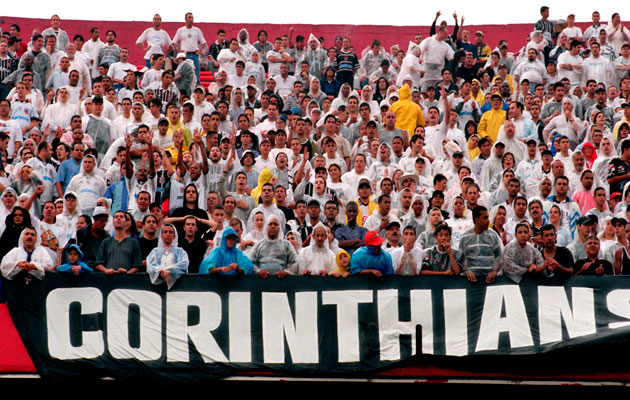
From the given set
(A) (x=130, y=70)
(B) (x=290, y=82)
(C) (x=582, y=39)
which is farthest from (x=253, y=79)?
(C) (x=582, y=39)

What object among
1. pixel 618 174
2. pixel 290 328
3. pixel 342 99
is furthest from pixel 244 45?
pixel 290 328

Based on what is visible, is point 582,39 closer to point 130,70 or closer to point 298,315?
point 130,70

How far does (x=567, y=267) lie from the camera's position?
11.4m

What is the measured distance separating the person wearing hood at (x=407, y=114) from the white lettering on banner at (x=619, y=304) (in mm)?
8242

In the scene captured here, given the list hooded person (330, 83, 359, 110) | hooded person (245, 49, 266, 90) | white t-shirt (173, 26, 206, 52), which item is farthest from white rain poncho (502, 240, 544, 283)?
white t-shirt (173, 26, 206, 52)

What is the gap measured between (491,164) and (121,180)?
5.93 m

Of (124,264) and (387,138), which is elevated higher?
(387,138)

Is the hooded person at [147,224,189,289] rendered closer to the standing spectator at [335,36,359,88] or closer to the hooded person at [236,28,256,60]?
the standing spectator at [335,36,359,88]

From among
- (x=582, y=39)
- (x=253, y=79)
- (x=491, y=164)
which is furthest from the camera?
(x=582, y=39)

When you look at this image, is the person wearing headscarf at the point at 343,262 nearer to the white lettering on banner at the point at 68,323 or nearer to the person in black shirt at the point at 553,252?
the person in black shirt at the point at 553,252

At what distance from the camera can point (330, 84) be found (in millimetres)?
21703

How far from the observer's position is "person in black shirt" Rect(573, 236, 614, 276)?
37.2 feet

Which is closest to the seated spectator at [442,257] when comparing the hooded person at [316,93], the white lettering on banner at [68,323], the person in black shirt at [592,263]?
the person in black shirt at [592,263]

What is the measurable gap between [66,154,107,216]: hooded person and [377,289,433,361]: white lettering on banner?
17.9 ft
